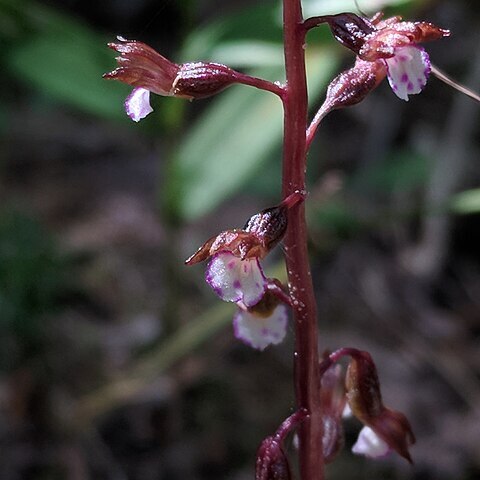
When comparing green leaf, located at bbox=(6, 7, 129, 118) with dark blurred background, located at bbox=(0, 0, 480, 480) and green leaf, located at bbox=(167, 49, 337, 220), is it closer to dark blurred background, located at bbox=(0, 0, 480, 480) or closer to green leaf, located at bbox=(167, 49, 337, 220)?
dark blurred background, located at bbox=(0, 0, 480, 480)

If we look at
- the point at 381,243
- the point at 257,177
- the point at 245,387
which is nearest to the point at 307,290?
the point at 245,387

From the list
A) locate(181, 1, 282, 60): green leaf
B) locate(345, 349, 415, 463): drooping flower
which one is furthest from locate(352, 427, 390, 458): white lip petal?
locate(181, 1, 282, 60): green leaf

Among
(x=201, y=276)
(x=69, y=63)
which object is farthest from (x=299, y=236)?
(x=201, y=276)

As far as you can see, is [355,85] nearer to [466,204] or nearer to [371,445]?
[371,445]

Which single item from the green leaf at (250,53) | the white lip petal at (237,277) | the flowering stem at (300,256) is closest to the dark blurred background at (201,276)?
the green leaf at (250,53)

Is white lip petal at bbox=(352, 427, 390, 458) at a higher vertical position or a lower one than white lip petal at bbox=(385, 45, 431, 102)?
lower

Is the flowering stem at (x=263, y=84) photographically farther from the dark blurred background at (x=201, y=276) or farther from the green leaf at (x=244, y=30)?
the green leaf at (x=244, y=30)
